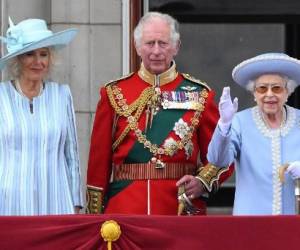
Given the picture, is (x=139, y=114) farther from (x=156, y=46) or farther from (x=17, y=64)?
(x=17, y=64)

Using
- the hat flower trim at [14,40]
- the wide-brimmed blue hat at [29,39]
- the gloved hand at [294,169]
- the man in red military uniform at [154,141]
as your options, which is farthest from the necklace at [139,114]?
the gloved hand at [294,169]

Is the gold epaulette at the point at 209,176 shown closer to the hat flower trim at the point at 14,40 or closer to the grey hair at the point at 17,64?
the grey hair at the point at 17,64

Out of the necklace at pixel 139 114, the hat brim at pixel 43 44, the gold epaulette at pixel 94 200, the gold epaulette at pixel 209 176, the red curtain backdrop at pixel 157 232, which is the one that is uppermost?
the hat brim at pixel 43 44

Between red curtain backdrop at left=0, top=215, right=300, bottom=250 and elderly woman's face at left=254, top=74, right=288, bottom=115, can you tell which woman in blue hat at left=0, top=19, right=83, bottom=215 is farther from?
elderly woman's face at left=254, top=74, right=288, bottom=115

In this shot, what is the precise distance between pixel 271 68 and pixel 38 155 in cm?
115

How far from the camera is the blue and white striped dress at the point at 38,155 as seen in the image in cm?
668

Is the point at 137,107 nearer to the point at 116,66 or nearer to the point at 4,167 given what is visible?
the point at 4,167

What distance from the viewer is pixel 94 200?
7000mm

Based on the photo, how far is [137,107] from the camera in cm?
701

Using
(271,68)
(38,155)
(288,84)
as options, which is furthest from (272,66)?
(38,155)

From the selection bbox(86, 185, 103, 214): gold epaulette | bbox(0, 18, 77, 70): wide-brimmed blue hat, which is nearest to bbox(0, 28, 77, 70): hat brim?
bbox(0, 18, 77, 70): wide-brimmed blue hat

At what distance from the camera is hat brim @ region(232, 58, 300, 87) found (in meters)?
6.64

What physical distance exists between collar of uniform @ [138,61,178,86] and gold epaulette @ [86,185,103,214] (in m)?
0.59

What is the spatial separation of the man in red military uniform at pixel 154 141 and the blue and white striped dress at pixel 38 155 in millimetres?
240
